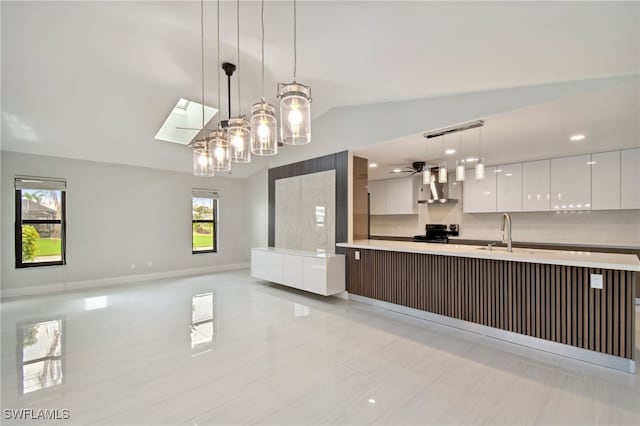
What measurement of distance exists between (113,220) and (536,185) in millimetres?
8423

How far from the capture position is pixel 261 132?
2.46 meters

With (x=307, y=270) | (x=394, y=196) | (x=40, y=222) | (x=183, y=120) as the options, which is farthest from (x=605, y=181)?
(x=40, y=222)

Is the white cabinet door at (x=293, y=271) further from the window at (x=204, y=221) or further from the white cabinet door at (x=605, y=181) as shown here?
the white cabinet door at (x=605, y=181)

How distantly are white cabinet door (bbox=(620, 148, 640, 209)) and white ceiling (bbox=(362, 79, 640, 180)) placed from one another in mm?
179

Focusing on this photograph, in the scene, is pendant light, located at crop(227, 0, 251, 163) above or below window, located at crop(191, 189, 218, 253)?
above

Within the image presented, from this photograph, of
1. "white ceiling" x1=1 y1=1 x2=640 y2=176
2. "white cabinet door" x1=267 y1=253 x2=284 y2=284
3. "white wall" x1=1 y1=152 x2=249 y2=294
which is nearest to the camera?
"white ceiling" x1=1 y1=1 x2=640 y2=176

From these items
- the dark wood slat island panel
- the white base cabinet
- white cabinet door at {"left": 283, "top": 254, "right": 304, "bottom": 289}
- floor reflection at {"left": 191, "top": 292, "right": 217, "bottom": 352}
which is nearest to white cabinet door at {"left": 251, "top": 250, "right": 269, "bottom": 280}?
the white base cabinet

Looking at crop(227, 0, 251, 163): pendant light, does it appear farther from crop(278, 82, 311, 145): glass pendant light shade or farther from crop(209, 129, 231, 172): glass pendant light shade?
crop(278, 82, 311, 145): glass pendant light shade

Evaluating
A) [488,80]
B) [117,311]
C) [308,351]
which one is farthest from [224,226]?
[488,80]

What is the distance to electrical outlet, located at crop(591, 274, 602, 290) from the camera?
2.56 metres

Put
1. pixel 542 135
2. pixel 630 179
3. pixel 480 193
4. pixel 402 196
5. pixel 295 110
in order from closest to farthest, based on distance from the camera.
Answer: pixel 295 110
pixel 542 135
pixel 630 179
pixel 480 193
pixel 402 196

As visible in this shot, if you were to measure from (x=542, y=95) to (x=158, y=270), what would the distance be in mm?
7602

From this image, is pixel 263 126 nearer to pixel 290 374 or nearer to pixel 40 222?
pixel 290 374

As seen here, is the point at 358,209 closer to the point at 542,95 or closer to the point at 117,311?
the point at 542,95
